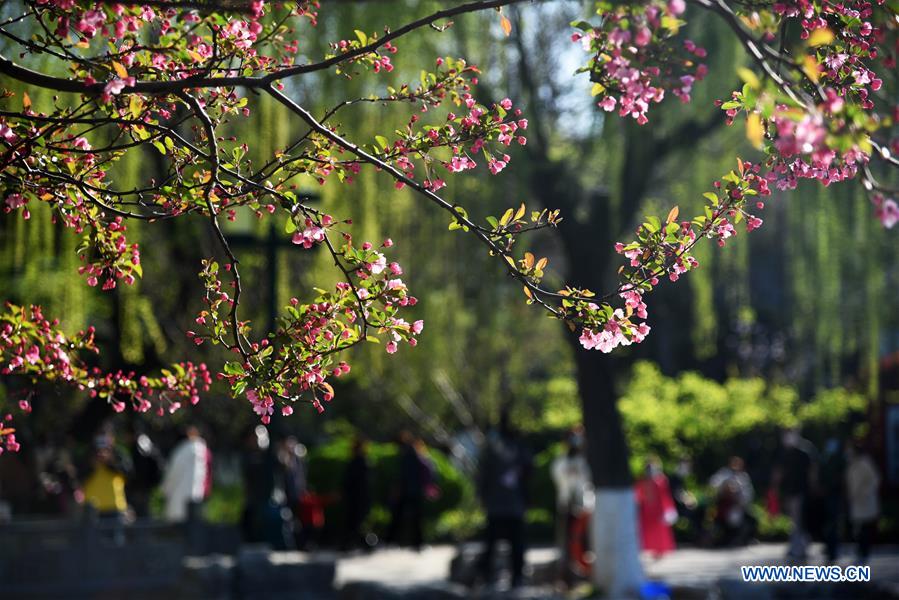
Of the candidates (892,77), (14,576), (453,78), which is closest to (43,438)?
(14,576)

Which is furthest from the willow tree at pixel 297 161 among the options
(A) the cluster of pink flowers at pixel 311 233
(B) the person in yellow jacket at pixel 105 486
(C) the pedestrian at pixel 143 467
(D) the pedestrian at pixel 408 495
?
(D) the pedestrian at pixel 408 495

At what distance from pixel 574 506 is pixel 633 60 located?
1144 cm

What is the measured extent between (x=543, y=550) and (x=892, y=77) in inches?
501

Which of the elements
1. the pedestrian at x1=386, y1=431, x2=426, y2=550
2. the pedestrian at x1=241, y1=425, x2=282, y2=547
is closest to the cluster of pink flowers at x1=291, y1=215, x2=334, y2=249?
the pedestrian at x1=241, y1=425, x2=282, y2=547

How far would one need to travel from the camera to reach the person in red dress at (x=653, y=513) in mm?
16938

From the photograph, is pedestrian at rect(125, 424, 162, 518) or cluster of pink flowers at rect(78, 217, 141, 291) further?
pedestrian at rect(125, 424, 162, 518)

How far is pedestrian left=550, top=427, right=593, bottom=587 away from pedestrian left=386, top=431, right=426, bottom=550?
13.9ft

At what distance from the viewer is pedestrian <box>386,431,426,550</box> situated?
19.8m

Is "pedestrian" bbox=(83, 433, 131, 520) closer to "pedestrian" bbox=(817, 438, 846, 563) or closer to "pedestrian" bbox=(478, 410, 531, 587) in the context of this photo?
"pedestrian" bbox=(478, 410, 531, 587)

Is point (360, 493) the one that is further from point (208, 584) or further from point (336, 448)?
point (208, 584)

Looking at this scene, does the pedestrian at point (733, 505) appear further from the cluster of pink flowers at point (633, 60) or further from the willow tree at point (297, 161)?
the cluster of pink flowers at point (633, 60)

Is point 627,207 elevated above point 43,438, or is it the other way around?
point 627,207

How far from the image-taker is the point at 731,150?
44.4 feet

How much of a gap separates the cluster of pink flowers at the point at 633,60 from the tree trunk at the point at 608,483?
8095mm
